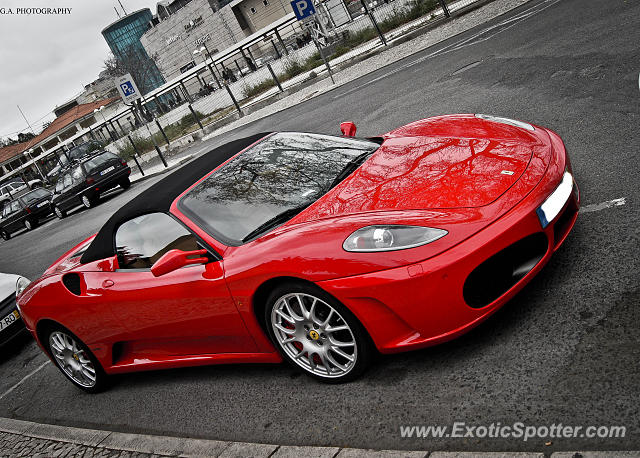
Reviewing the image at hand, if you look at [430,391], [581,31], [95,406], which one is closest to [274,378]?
[430,391]

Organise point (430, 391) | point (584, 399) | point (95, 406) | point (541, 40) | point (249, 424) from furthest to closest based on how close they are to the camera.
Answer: point (541, 40) < point (95, 406) < point (249, 424) < point (430, 391) < point (584, 399)

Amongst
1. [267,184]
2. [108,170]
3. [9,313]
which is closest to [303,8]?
[108,170]

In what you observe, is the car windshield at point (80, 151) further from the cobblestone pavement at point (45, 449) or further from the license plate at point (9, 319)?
the cobblestone pavement at point (45, 449)

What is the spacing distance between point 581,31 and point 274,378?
8706mm

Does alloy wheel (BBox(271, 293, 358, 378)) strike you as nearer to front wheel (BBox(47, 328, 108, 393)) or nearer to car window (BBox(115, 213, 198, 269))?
car window (BBox(115, 213, 198, 269))

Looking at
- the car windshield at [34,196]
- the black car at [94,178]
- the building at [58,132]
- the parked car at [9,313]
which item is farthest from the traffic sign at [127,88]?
the building at [58,132]

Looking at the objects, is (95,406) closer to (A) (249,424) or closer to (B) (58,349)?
(B) (58,349)

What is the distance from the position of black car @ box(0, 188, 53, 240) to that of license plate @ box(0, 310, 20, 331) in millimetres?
18603

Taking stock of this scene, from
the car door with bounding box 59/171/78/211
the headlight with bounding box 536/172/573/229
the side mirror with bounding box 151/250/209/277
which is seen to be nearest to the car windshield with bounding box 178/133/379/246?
the side mirror with bounding box 151/250/209/277

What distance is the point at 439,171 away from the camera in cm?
345

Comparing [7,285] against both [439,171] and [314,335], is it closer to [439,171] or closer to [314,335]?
[314,335]

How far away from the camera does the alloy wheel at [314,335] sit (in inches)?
123

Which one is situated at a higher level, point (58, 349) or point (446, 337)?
point (58, 349)

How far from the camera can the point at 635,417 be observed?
88.6 inches
